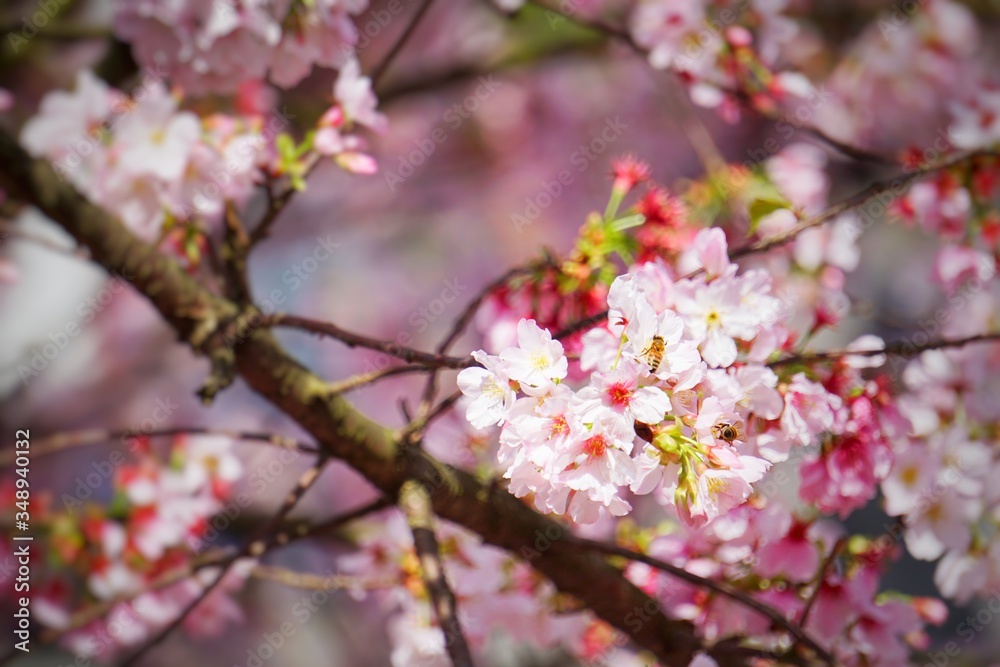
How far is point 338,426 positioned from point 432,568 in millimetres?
165

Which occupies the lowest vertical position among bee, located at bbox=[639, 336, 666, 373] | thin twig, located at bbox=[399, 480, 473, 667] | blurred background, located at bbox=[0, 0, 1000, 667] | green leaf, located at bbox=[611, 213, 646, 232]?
blurred background, located at bbox=[0, 0, 1000, 667]

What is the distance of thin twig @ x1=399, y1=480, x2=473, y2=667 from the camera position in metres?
0.67

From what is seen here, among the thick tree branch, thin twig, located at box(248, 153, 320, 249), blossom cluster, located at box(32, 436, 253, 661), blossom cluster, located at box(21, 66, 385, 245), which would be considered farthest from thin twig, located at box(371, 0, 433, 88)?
blossom cluster, located at box(32, 436, 253, 661)

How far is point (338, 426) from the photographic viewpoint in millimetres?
812

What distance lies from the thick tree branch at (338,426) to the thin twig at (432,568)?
2 cm

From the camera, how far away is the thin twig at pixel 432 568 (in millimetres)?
667

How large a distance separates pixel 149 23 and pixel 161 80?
17cm

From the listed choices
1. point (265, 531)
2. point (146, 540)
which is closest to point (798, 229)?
point (265, 531)

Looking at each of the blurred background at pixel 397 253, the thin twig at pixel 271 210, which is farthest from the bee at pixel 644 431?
the blurred background at pixel 397 253

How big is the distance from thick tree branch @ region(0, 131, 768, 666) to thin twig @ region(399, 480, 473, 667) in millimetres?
15

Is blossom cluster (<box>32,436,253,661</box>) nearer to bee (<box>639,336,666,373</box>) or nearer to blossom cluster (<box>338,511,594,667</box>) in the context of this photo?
blossom cluster (<box>338,511,594,667</box>)

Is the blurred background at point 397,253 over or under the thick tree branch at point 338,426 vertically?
under

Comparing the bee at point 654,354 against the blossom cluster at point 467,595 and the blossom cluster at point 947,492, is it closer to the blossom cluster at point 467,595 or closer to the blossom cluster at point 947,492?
the blossom cluster at point 947,492

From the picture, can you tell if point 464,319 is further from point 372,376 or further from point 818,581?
point 818,581
